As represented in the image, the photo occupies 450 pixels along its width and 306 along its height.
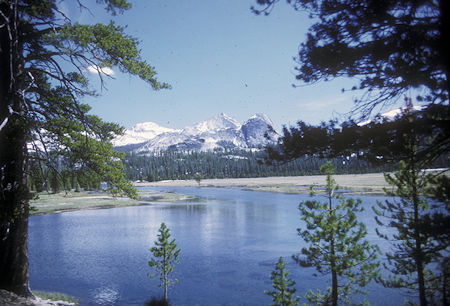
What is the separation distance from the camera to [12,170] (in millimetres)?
7324

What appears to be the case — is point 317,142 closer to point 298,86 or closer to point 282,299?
point 298,86

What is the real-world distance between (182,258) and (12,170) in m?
15.9

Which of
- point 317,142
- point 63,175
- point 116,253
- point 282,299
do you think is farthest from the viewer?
point 116,253

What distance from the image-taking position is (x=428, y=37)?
163 inches

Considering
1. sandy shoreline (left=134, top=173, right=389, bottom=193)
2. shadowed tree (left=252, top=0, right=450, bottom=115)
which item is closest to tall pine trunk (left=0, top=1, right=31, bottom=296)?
shadowed tree (left=252, top=0, right=450, bottom=115)

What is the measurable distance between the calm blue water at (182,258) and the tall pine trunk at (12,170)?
25.1 feet

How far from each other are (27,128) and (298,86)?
708 cm

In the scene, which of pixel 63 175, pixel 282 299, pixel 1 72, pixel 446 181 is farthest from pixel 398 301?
pixel 1 72

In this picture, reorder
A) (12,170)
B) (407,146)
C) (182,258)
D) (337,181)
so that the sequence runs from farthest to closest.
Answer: (337,181) < (182,258) < (12,170) < (407,146)

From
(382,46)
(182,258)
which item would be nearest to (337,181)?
(182,258)

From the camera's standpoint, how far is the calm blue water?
1534 cm

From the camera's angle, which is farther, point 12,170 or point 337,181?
point 337,181

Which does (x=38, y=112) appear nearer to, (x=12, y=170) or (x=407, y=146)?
(x=12, y=170)

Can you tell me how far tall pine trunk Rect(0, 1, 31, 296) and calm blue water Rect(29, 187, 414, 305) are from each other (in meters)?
7.66
